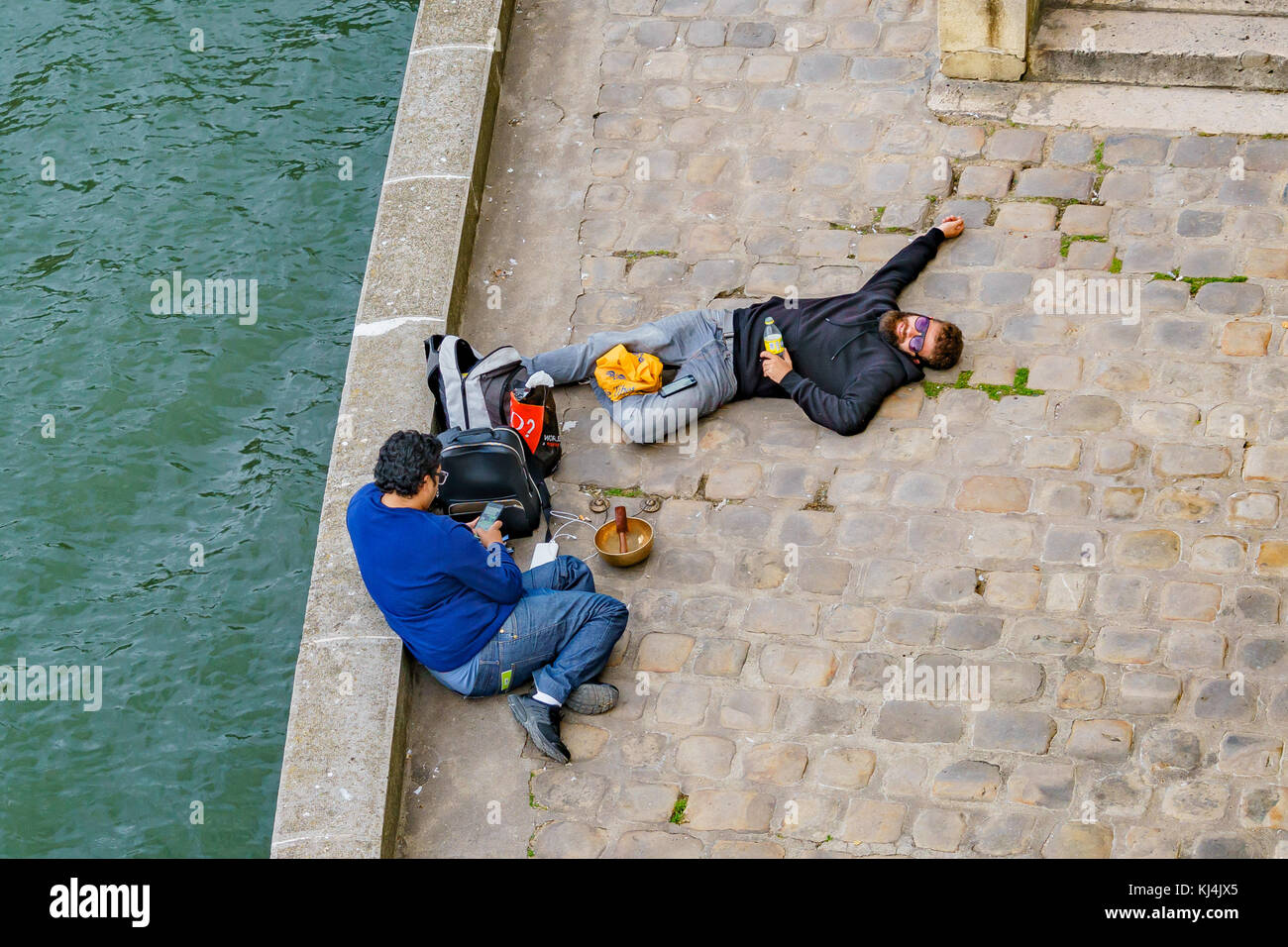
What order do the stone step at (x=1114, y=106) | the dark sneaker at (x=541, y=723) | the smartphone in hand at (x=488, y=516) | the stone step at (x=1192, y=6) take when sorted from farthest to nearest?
the stone step at (x=1192, y=6)
the stone step at (x=1114, y=106)
the smartphone in hand at (x=488, y=516)
the dark sneaker at (x=541, y=723)

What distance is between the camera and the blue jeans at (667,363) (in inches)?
289

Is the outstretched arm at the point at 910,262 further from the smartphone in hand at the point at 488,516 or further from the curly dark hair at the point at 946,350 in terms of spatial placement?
the smartphone in hand at the point at 488,516

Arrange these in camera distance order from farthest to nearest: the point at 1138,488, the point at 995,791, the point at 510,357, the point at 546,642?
the point at 510,357 → the point at 1138,488 → the point at 546,642 → the point at 995,791

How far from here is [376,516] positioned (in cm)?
613

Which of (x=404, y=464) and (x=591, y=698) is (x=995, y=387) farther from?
(x=404, y=464)

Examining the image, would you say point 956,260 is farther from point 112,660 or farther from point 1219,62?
→ point 112,660

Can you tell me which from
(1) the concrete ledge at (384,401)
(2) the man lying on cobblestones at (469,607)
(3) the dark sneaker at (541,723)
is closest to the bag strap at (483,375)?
(1) the concrete ledge at (384,401)

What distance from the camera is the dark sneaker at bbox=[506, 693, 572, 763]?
6262 millimetres

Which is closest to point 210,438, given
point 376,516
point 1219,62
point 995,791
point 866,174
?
point 376,516

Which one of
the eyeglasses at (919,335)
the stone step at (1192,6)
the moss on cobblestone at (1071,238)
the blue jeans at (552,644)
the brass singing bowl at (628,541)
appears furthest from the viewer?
the stone step at (1192,6)

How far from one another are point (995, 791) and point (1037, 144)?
412 centimetres

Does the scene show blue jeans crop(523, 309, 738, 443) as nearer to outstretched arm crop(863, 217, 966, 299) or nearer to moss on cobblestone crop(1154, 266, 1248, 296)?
outstretched arm crop(863, 217, 966, 299)

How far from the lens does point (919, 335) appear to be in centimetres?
728

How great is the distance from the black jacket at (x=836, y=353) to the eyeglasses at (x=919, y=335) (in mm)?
92
